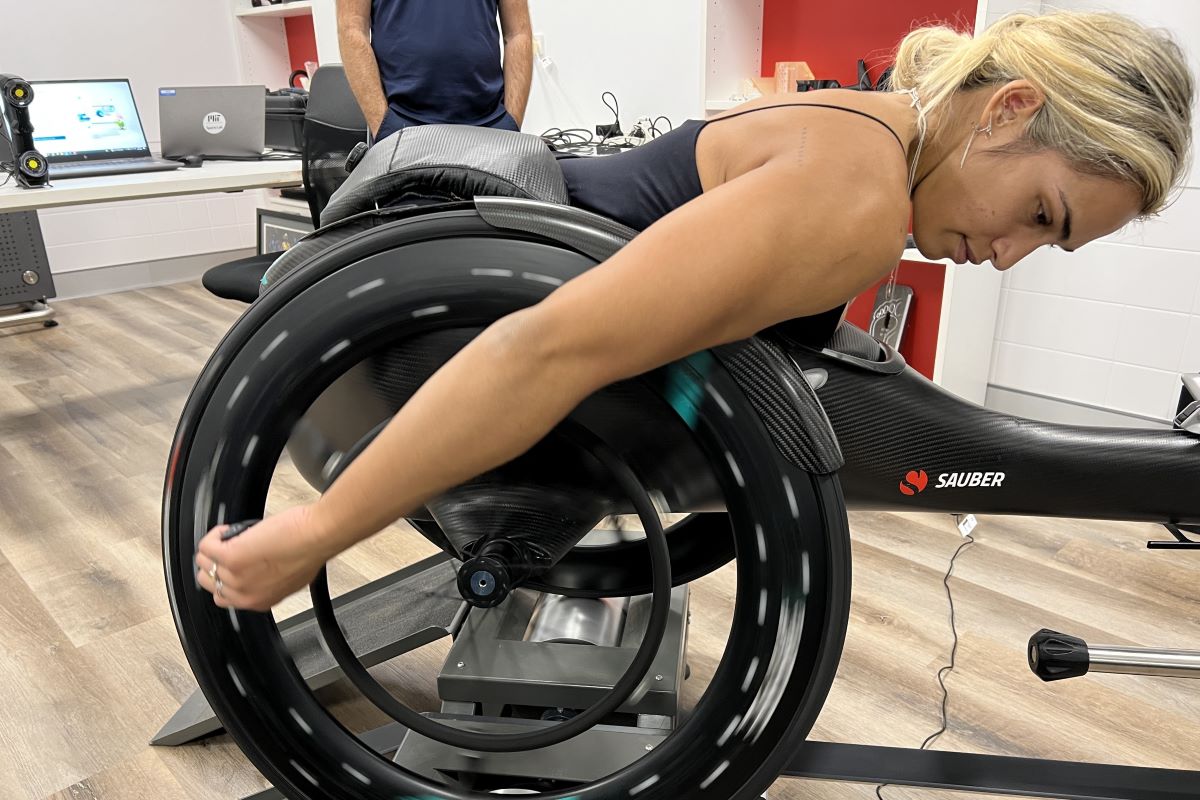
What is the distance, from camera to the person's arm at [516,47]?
7.66ft

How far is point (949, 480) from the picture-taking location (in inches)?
35.6

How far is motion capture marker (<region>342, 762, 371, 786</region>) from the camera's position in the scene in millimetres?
837

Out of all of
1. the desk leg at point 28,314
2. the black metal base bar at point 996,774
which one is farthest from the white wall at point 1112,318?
the desk leg at point 28,314

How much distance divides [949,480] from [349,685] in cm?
109

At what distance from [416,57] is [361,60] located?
0.14m

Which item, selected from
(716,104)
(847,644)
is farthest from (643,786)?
(716,104)

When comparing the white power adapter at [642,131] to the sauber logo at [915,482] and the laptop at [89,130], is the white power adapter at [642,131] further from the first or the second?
the sauber logo at [915,482]

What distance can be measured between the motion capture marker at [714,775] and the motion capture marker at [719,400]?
1.07ft

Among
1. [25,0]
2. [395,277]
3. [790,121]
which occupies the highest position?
[25,0]

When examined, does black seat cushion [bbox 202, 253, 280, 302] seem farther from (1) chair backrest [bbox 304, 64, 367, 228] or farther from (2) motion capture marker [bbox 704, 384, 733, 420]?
(2) motion capture marker [bbox 704, 384, 733, 420]

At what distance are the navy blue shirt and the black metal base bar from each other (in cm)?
180

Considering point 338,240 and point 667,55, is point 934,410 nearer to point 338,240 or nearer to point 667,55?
point 338,240

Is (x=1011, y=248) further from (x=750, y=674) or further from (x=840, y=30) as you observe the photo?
(x=840, y=30)

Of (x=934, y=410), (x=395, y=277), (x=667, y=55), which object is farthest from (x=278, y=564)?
(x=667, y=55)
